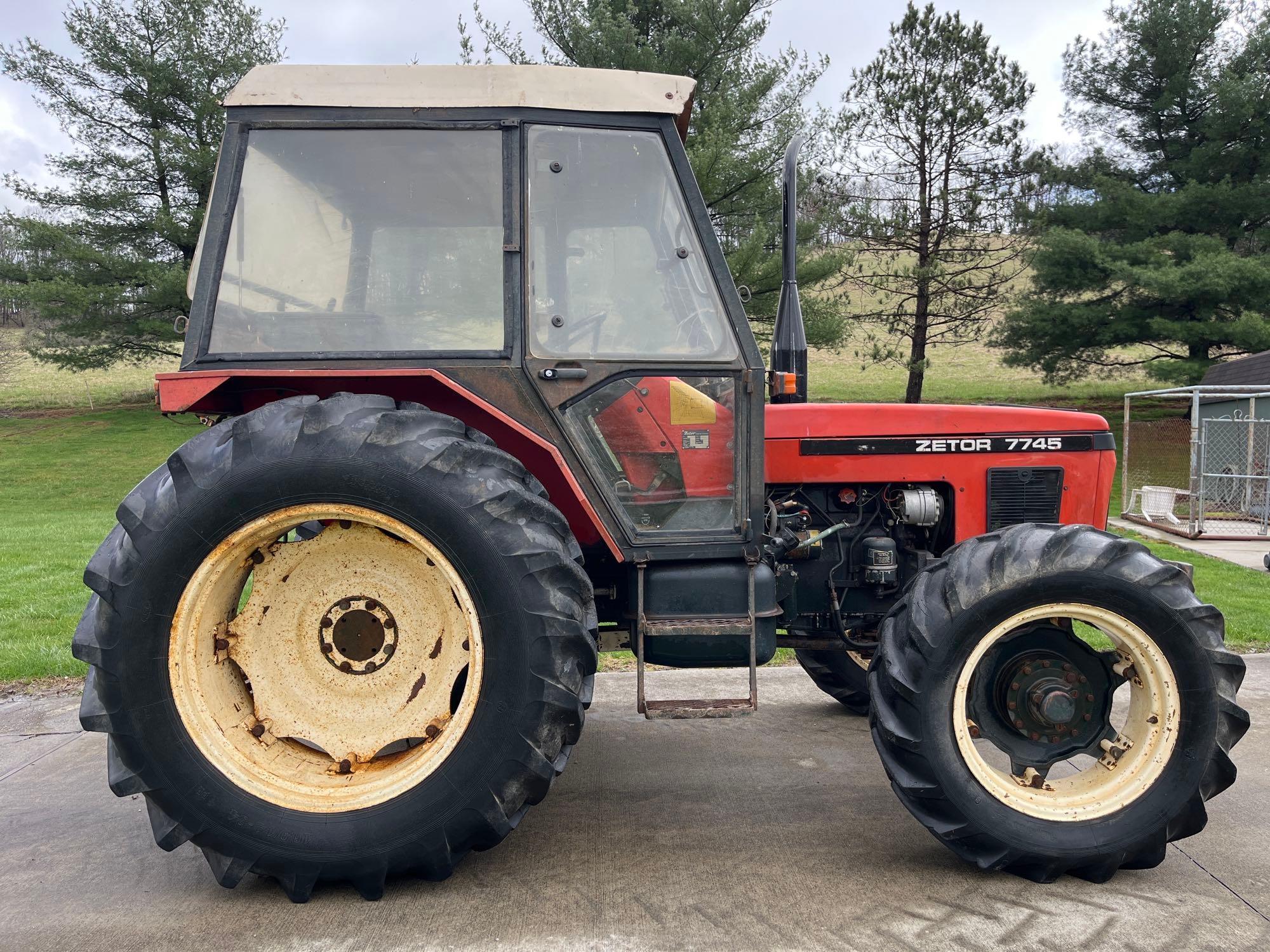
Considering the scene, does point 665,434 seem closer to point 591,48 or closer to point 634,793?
point 634,793

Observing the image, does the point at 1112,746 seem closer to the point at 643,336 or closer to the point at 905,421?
the point at 905,421

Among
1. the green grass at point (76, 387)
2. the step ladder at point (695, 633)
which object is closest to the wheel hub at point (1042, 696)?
the step ladder at point (695, 633)

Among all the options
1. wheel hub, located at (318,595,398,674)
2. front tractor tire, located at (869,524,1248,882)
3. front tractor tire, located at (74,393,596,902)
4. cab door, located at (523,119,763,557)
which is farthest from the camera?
cab door, located at (523,119,763,557)

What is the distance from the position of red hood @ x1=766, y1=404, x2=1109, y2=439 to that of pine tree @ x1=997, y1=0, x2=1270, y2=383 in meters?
18.2

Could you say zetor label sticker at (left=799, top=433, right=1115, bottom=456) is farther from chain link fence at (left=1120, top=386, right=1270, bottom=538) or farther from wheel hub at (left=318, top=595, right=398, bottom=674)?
chain link fence at (left=1120, top=386, right=1270, bottom=538)

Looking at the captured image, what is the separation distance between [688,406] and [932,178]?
2049 centimetres

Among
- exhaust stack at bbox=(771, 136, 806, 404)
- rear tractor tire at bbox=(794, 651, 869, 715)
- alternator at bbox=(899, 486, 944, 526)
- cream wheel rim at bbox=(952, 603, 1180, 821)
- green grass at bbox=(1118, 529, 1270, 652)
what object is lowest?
green grass at bbox=(1118, 529, 1270, 652)

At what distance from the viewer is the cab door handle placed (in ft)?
9.53

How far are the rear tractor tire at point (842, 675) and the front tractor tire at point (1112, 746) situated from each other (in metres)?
1.39

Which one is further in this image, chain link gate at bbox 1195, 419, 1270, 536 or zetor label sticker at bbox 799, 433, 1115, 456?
chain link gate at bbox 1195, 419, 1270, 536

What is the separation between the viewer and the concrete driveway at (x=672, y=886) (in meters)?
2.44

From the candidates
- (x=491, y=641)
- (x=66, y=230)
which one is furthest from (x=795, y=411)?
(x=66, y=230)

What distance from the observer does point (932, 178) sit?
21.3 metres

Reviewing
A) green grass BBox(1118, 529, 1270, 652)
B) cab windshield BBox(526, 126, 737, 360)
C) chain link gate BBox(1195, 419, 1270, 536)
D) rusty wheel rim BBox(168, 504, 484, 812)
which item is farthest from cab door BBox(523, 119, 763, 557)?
chain link gate BBox(1195, 419, 1270, 536)
